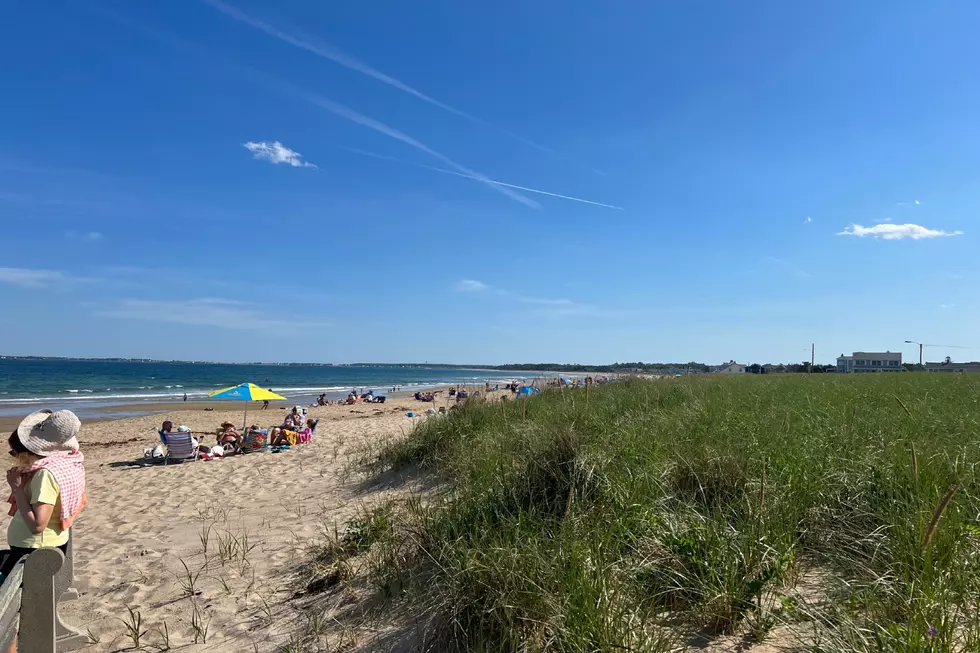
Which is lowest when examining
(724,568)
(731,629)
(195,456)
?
(195,456)

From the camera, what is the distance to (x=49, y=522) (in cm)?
338

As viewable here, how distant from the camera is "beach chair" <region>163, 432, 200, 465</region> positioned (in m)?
11.4

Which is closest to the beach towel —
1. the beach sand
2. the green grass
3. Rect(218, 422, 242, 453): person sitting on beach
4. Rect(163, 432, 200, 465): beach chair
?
the beach sand

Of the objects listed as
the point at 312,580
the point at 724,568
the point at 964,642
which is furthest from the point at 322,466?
the point at 964,642

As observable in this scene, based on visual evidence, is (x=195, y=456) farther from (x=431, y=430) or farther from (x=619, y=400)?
(x=619, y=400)

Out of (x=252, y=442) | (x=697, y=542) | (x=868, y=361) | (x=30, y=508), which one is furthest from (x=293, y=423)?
(x=868, y=361)

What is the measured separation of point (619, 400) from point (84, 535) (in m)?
7.05

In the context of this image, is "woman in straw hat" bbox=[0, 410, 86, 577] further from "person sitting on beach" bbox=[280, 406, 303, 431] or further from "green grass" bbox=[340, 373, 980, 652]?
"person sitting on beach" bbox=[280, 406, 303, 431]

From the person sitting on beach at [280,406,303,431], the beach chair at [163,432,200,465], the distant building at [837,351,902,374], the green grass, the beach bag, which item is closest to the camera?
the green grass

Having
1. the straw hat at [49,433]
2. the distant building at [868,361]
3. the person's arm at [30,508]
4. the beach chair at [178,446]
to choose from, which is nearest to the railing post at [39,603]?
the person's arm at [30,508]

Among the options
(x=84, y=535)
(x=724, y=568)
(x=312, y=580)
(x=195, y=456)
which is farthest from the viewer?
(x=195, y=456)

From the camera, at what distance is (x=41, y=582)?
2.67m

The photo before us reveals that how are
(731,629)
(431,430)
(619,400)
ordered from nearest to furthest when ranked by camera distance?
(731,629) → (431,430) → (619,400)

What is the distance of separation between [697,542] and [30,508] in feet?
12.6
